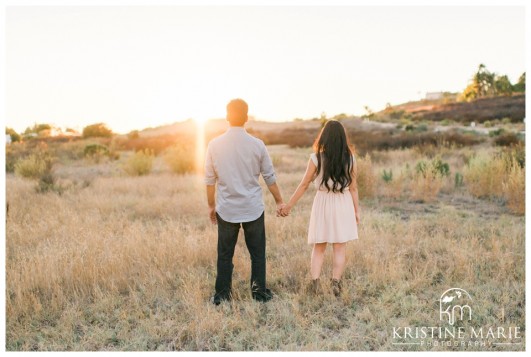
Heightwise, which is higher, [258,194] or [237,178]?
[237,178]

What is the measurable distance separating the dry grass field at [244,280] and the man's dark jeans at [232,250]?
6.8 inches

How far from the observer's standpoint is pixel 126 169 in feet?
45.9

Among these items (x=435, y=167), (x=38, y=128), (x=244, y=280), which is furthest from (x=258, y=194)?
(x=38, y=128)

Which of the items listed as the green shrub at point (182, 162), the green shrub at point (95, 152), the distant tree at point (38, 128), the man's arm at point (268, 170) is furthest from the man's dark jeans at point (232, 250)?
the distant tree at point (38, 128)

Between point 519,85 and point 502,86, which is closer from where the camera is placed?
point 502,86

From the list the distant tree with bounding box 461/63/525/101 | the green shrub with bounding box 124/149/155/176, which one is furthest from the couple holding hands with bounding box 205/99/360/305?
the distant tree with bounding box 461/63/525/101

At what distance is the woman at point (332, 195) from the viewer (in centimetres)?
430

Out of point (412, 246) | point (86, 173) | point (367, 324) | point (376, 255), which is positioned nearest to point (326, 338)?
point (367, 324)

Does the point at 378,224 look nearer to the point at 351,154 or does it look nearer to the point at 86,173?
the point at 351,154

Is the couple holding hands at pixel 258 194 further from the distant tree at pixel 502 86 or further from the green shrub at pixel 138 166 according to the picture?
the distant tree at pixel 502 86

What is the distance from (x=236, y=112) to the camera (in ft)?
13.5

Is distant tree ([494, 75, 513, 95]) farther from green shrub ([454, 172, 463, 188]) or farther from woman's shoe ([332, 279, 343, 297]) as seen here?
woman's shoe ([332, 279, 343, 297])

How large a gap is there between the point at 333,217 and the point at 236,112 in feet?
4.65

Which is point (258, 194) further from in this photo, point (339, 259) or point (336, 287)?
point (336, 287)
